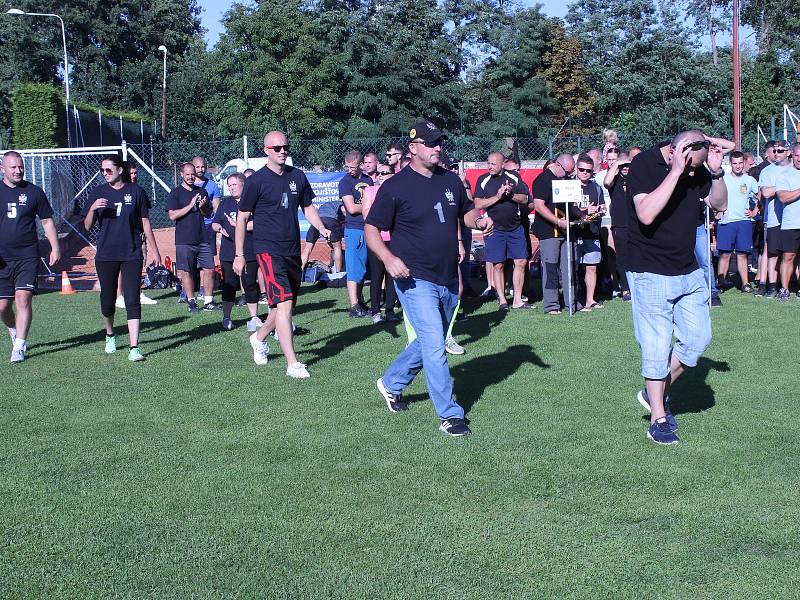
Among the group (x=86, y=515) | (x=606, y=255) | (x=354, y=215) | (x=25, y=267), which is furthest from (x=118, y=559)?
(x=606, y=255)

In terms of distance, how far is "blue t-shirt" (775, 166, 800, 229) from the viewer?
1298 centimetres

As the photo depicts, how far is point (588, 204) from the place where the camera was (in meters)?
13.2

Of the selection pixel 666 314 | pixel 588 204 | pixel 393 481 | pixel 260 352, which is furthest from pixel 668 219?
pixel 588 204

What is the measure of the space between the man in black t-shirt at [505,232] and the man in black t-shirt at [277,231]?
15.8 ft

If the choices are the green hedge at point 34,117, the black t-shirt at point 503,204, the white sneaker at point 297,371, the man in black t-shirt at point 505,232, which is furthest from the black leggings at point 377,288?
the green hedge at point 34,117

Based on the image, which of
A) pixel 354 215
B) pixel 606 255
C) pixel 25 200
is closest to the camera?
pixel 25 200

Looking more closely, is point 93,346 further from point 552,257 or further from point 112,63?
point 112,63

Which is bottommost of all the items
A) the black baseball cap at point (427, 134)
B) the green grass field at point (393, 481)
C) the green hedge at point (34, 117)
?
the green grass field at point (393, 481)

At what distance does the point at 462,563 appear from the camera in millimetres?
4516

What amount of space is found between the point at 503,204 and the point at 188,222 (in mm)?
4577

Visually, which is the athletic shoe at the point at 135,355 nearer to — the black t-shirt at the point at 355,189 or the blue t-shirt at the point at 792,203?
the black t-shirt at the point at 355,189

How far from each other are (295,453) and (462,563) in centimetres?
217

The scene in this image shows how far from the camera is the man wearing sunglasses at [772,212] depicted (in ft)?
43.3

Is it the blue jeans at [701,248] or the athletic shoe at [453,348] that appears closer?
the blue jeans at [701,248]
